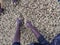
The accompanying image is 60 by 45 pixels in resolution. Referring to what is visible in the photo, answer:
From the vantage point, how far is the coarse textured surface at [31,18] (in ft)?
5.88

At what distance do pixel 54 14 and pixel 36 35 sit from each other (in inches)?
10.2

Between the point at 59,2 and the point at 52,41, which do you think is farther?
the point at 59,2

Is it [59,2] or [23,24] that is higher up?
[59,2]

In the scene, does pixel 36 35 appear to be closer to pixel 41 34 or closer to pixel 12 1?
pixel 41 34

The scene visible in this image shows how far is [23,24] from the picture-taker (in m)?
1.85

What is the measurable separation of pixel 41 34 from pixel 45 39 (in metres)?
0.06

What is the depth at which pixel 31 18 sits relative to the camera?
187 centimetres

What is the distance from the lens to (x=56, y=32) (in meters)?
1.77

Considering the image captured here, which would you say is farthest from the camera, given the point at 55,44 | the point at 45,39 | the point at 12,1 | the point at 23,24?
the point at 12,1

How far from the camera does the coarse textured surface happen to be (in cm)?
179

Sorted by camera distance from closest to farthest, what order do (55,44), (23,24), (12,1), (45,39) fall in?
(55,44) < (45,39) < (23,24) < (12,1)

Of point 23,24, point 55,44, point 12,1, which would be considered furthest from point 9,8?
point 55,44

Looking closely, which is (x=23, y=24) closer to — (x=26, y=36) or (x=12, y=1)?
(x=26, y=36)

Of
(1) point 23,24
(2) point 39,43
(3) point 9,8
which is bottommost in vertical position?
(2) point 39,43
